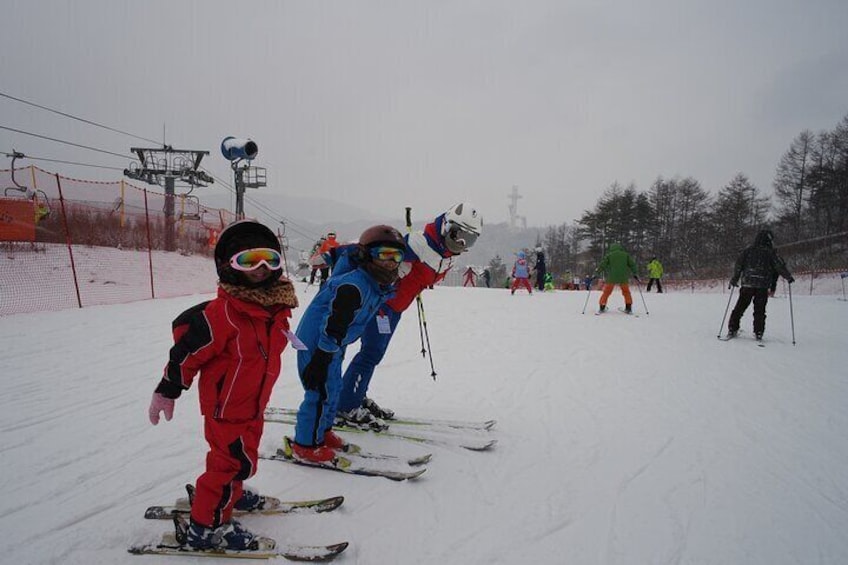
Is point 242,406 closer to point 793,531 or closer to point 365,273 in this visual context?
point 365,273

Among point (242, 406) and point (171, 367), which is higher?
point (171, 367)

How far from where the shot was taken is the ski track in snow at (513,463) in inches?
91.2

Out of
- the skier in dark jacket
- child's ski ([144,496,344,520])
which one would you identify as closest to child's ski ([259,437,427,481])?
child's ski ([144,496,344,520])

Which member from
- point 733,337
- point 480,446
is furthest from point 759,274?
point 480,446

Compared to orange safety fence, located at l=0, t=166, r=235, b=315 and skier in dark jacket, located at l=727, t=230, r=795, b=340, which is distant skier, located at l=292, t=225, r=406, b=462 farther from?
orange safety fence, located at l=0, t=166, r=235, b=315

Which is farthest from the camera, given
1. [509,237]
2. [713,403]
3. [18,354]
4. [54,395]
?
[509,237]

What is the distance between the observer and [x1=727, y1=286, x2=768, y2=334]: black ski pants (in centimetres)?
779

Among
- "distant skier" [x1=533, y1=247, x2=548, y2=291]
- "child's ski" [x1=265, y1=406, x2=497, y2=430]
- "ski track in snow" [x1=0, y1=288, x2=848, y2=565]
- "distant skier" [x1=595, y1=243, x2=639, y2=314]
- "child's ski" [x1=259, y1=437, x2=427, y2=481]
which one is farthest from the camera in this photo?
"distant skier" [x1=533, y1=247, x2=548, y2=291]

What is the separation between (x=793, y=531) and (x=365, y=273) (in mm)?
3244

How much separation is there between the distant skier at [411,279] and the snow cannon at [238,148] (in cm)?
486

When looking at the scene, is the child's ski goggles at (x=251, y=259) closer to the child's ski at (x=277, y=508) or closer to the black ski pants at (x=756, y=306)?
the child's ski at (x=277, y=508)

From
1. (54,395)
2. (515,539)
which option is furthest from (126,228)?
(515,539)

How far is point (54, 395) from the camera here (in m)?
4.31

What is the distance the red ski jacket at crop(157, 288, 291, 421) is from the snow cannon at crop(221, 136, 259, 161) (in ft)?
19.1
